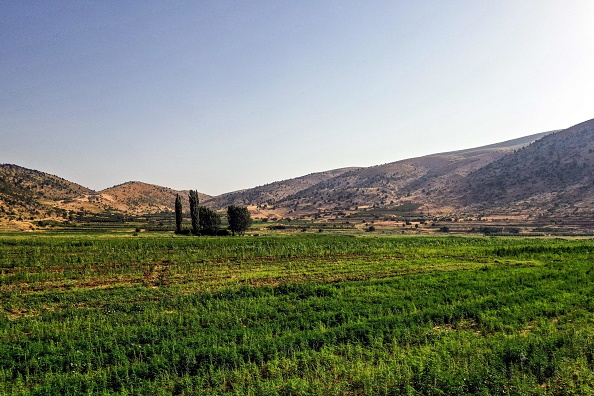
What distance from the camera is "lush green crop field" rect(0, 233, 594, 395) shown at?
12156mm

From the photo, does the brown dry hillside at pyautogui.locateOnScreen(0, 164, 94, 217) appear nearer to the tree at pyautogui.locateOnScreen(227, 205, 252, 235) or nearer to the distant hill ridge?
the distant hill ridge

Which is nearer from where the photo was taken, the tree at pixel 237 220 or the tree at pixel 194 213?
the tree at pixel 194 213

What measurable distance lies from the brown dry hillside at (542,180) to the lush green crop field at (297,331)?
4394 inches

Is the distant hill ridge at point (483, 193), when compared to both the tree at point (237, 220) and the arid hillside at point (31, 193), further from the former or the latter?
the tree at point (237, 220)

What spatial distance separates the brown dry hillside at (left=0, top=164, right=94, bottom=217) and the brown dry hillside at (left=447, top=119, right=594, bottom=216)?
163542 mm

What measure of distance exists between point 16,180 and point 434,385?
181m

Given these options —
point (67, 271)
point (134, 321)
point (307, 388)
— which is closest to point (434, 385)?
point (307, 388)

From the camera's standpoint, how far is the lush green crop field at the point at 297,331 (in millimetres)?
12156

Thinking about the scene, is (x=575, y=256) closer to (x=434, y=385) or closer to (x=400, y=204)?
(x=434, y=385)

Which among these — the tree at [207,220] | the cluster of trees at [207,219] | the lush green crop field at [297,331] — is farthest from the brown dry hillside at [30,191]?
the lush green crop field at [297,331]

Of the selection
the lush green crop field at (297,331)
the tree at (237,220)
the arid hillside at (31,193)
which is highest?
the arid hillside at (31,193)

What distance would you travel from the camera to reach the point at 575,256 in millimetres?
40250

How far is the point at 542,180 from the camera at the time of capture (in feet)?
495

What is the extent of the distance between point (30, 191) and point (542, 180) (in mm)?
212892
